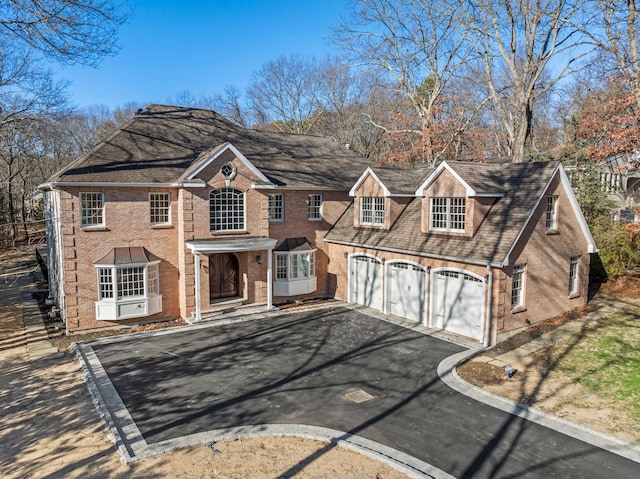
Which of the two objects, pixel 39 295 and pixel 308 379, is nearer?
pixel 308 379

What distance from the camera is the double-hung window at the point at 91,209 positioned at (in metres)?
17.6

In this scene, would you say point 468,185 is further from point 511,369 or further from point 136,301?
point 136,301

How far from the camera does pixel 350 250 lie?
877 inches

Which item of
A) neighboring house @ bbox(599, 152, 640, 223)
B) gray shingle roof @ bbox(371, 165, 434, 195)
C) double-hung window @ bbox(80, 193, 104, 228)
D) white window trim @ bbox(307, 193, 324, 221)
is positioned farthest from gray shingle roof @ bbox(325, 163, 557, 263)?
double-hung window @ bbox(80, 193, 104, 228)

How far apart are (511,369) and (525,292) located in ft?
15.5

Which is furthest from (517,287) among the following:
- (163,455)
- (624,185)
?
(624,185)

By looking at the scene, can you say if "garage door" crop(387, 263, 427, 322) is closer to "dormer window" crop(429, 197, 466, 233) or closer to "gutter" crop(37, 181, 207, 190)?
"dormer window" crop(429, 197, 466, 233)

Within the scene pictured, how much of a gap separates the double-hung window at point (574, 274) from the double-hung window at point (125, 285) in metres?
18.7

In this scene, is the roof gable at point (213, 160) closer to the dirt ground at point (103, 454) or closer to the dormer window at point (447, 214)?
the dormer window at point (447, 214)

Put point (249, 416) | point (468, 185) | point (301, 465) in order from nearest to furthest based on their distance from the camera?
point (301, 465) → point (249, 416) → point (468, 185)

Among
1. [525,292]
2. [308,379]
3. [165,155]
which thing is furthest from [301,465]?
[165,155]

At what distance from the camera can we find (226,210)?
2019 cm

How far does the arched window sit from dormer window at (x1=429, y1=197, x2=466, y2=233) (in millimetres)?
8933

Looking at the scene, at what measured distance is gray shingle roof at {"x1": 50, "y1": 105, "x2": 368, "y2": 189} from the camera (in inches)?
726
